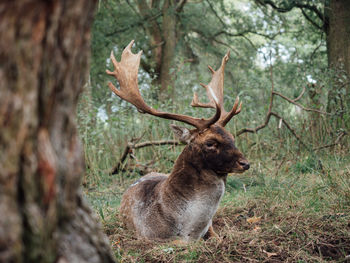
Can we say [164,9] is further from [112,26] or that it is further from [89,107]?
[89,107]

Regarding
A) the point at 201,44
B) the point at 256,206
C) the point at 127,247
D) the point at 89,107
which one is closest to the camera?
the point at 127,247

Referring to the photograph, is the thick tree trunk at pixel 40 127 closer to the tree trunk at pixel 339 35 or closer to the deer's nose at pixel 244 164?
the deer's nose at pixel 244 164

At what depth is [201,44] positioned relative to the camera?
14.6 m

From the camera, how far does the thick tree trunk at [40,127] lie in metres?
1.16

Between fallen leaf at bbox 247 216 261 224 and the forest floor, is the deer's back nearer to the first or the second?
the forest floor

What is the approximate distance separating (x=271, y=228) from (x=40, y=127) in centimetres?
246

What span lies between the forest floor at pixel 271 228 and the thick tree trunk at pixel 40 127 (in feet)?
5.60

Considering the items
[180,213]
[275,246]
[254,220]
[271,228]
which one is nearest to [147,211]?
[180,213]

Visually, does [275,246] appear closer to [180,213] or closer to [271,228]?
[271,228]

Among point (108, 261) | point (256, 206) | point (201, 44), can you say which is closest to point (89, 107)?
point (256, 206)

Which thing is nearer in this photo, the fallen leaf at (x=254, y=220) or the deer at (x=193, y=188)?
the deer at (x=193, y=188)

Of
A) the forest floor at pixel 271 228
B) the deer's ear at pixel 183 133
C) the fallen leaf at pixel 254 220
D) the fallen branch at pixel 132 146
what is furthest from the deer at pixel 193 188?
the fallen branch at pixel 132 146

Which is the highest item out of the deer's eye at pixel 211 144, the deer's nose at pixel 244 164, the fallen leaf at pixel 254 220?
the deer's eye at pixel 211 144

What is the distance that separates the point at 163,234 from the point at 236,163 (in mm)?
943
